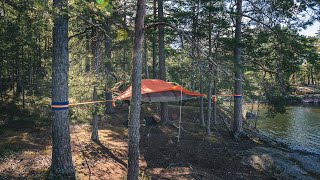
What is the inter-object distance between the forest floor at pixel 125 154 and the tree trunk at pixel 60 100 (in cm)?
44

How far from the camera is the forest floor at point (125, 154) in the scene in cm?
638

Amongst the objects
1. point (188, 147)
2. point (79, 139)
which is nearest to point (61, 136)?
point (79, 139)

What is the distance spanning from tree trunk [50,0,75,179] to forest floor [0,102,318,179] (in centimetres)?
44

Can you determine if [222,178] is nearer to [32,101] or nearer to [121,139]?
[121,139]

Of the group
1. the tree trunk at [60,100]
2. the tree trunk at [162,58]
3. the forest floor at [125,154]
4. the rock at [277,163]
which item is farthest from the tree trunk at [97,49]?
the rock at [277,163]

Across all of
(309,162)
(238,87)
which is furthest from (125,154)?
(309,162)

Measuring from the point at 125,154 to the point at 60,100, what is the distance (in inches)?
141

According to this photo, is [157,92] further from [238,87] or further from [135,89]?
[238,87]

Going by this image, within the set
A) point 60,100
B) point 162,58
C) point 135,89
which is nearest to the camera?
point 135,89

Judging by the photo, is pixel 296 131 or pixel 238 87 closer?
pixel 238 87

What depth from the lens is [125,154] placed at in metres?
8.27

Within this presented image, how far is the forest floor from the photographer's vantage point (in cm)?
638

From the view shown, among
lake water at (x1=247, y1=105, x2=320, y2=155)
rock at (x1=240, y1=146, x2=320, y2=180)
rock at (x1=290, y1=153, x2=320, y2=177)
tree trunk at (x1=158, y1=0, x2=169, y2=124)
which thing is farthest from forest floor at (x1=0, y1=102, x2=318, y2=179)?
lake water at (x1=247, y1=105, x2=320, y2=155)

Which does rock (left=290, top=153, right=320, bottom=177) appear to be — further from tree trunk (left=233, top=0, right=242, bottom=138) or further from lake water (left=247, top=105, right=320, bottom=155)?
lake water (left=247, top=105, right=320, bottom=155)
